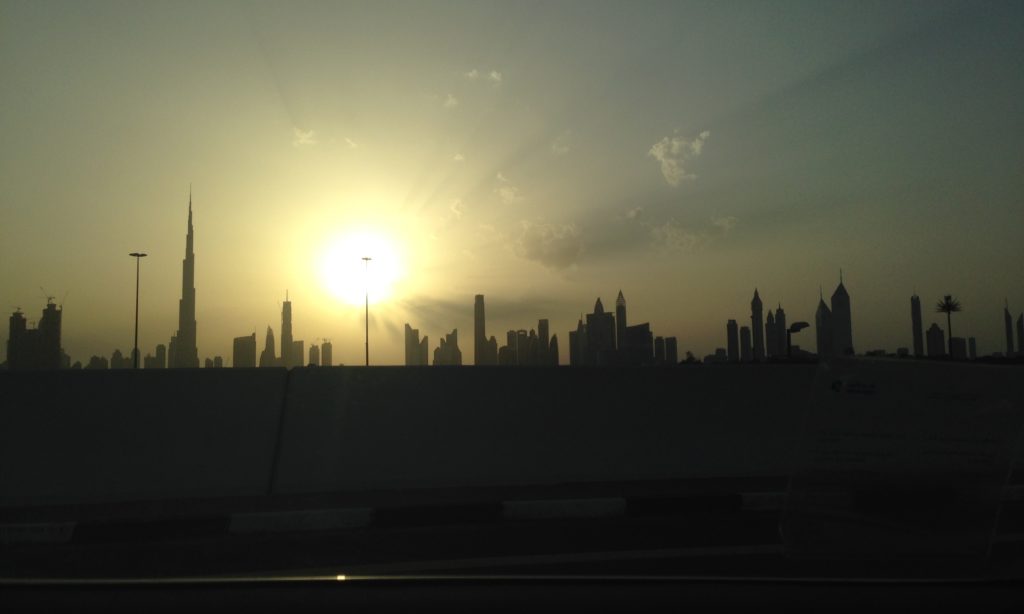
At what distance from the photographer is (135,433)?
909cm

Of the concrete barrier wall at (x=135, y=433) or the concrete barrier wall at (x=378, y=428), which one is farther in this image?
the concrete barrier wall at (x=378, y=428)

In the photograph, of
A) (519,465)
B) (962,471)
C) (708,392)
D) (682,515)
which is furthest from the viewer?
(708,392)

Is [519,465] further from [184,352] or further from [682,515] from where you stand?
[184,352]

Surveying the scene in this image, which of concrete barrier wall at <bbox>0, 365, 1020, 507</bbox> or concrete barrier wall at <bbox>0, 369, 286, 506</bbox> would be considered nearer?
concrete barrier wall at <bbox>0, 369, 286, 506</bbox>

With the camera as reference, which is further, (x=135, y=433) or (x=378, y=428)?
(x=378, y=428)

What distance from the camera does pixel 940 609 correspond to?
6.41 ft

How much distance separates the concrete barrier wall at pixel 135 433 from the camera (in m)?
8.80

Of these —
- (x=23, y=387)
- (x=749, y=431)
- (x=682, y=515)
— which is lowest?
(x=682, y=515)

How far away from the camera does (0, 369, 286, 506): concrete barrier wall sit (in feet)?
28.9

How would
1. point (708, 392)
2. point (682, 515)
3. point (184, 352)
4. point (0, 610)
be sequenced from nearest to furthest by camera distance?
1. point (0, 610)
2. point (682, 515)
3. point (708, 392)
4. point (184, 352)

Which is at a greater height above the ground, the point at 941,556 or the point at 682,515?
the point at 941,556

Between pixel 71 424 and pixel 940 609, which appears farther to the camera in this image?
pixel 71 424

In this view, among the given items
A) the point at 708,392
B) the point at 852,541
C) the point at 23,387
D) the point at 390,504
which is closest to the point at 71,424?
the point at 23,387

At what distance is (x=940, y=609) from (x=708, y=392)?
8759mm
